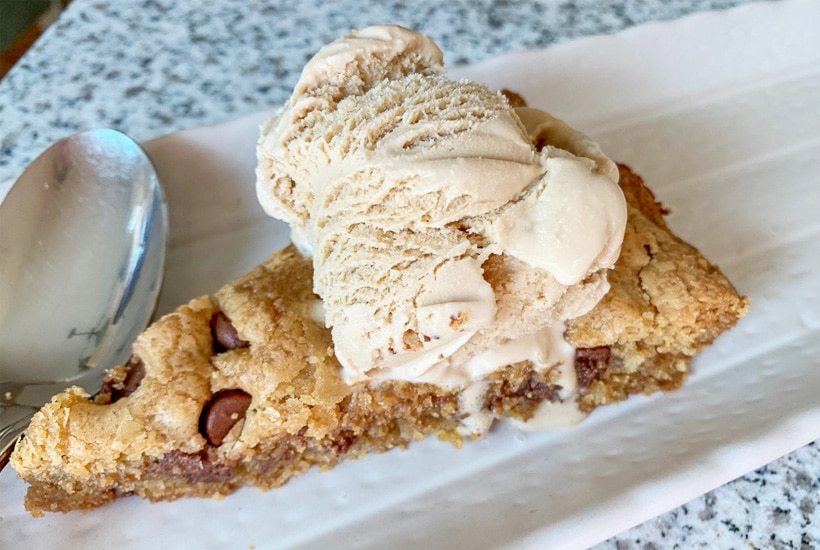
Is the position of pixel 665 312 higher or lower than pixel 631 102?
lower

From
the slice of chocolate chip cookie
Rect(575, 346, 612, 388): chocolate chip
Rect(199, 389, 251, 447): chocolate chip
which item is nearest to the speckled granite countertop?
the slice of chocolate chip cookie

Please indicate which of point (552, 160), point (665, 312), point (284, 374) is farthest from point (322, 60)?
point (665, 312)

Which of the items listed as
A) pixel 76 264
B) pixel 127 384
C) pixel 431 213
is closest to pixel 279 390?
pixel 127 384

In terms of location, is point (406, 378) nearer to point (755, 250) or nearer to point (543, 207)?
point (543, 207)

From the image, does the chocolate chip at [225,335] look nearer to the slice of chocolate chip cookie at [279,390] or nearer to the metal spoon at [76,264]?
the slice of chocolate chip cookie at [279,390]

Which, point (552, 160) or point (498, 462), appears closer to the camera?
point (552, 160)

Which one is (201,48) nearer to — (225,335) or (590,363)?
(225,335)

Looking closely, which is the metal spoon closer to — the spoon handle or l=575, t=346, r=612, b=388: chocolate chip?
the spoon handle
